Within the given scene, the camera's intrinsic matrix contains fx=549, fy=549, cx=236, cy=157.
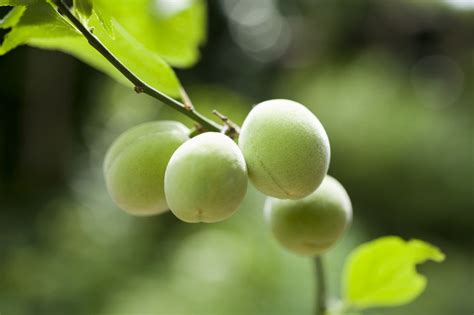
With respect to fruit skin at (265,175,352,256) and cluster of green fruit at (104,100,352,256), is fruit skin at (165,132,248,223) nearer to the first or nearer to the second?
cluster of green fruit at (104,100,352,256)

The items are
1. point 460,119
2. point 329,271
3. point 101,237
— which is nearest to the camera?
point 329,271

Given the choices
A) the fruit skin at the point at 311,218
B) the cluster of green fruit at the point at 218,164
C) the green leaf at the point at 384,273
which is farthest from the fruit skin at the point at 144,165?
the green leaf at the point at 384,273

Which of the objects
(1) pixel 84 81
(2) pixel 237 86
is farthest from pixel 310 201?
(2) pixel 237 86

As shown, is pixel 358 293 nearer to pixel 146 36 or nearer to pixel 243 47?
pixel 146 36

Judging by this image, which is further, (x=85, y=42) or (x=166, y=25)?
(x=166, y=25)

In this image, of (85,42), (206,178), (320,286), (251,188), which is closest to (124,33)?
(85,42)

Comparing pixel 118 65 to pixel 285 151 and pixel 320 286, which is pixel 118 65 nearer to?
pixel 285 151
